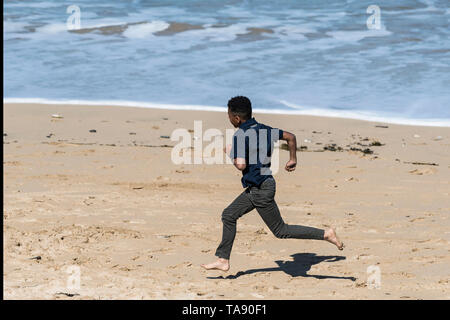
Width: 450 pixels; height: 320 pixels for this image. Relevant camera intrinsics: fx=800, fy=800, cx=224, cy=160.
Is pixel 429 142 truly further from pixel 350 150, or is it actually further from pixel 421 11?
pixel 421 11

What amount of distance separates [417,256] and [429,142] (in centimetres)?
506

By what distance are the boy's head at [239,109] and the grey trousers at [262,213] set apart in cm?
44

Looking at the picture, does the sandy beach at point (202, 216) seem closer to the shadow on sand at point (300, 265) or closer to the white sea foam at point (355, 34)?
the shadow on sand at point (300, 265)

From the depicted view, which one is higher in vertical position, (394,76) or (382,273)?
(394,76)

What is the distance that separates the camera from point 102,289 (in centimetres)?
499

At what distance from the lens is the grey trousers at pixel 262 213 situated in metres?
5.22

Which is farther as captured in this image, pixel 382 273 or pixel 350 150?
pixel 350 150

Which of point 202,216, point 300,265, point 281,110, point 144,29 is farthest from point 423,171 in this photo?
point 144,29

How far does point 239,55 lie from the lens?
17.6m

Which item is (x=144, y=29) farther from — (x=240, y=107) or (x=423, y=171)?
(x=240, y=107)

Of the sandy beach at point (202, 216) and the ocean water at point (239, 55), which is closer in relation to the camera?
the sandy beach at point (202, 216)

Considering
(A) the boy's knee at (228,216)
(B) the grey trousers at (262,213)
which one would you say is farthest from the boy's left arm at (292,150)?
(A) the boy's knee at (228,216)

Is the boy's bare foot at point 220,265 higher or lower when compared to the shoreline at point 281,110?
lower

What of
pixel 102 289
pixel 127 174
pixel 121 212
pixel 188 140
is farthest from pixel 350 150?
pixel 102 289
